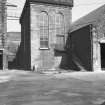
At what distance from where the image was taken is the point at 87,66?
2359 centimetres

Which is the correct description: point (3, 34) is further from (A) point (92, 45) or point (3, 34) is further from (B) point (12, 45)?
(B) point (12, 45)

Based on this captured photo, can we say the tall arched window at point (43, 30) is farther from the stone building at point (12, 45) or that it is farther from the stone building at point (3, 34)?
the stone building at point (12, 45)

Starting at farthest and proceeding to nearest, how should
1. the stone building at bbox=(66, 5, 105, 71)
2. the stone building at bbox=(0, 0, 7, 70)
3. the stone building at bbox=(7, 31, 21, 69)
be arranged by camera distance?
1. the stone building at bbox=(7, 31, 21, 69)
2. the stone building at bbox=(0, 0, 7, 70)
3. the stone building at bbox=(66, 5, 105, 71)

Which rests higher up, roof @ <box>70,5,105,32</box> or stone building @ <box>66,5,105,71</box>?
roof @ <box>70,5,105,32</box>

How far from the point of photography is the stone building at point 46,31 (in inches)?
1062

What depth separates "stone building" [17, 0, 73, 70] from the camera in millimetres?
26984

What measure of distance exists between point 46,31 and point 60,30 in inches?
94.1

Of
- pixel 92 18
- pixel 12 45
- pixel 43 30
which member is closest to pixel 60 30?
pixel 43 30

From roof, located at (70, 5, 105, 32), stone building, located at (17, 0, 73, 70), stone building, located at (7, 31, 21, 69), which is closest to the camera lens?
roof, located at (70, 5, 105, 32)

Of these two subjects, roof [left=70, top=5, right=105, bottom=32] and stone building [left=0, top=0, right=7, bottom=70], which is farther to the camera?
stone building [left=0, top=0, right=7, bottom=70]

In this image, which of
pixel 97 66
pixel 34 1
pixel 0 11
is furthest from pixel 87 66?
pixel 0 11

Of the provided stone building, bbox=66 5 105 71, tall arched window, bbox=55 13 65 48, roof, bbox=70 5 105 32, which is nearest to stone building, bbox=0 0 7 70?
tall arched window, bbox=55 13 65 48

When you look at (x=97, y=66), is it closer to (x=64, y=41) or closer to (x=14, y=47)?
(x=64, y=41)

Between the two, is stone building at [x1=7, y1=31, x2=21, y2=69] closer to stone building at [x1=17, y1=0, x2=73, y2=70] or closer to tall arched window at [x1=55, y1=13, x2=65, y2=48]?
stone building at [x1=17, y1=0, x2=73, y2=70]
